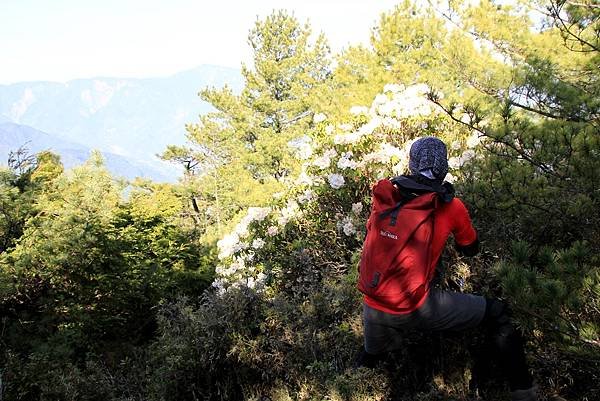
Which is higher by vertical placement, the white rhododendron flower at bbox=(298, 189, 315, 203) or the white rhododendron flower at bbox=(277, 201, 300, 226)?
the white rhododendron flower at bbox=(298, 189, 315, 203)

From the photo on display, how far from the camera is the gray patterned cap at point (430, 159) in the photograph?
2.55m

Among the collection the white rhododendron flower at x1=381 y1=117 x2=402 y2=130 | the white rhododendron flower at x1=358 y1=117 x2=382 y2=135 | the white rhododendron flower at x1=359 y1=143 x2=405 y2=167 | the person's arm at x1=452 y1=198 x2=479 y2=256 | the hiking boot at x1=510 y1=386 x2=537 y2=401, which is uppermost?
the white rhododendron flower at x1=381 y1=117 x2=402 y2=130

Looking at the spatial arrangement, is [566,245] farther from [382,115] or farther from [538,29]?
[538,29]

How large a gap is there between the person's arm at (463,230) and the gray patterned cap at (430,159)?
180 millimetres

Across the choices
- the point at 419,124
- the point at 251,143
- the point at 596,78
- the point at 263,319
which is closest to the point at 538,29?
the point at 596,78

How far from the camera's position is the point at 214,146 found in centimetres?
2734

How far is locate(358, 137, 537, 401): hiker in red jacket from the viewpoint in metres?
2.48

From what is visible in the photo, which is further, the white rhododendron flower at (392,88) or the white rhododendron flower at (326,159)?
the white rhododendron flower at (392,88)

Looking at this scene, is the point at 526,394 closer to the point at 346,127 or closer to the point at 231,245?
the point at 346,127

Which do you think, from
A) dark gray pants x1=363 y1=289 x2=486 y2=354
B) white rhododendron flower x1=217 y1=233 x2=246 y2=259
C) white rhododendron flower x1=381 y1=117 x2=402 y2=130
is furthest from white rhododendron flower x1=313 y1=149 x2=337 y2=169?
dark gray pants x1=363 y1=289 x2=486 y2=354

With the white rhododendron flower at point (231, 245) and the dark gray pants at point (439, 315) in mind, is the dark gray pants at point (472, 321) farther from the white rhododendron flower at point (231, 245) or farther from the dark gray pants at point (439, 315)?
the white rhododendron flower at point (231, 245)

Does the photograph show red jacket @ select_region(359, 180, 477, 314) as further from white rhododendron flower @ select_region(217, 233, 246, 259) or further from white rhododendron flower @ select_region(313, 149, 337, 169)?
white rhododendron flower @ select_region(217, 233, 246, 259)

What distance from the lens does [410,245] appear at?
2473mm

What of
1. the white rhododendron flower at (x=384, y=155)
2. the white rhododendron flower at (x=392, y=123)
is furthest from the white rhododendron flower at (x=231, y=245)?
the white rhododendron flower at (x=392, y=123)
